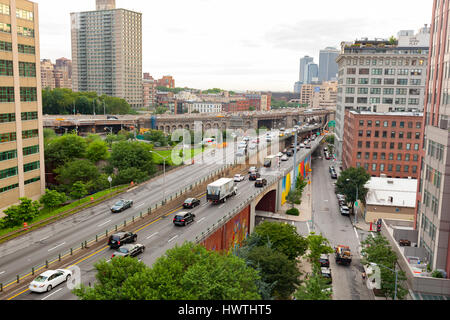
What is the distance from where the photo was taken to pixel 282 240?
132 feet

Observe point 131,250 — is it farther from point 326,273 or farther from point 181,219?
point 326,273

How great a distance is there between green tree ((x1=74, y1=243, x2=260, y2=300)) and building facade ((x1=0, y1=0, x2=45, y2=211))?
32560 millimetres

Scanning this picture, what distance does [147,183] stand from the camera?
58.4 metres

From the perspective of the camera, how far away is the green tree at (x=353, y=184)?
206 ft

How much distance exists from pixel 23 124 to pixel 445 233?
165ft

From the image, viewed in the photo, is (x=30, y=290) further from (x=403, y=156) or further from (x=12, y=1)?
(x=403, y=156)

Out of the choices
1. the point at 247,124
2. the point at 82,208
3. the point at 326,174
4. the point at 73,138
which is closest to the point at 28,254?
the point at 82,208

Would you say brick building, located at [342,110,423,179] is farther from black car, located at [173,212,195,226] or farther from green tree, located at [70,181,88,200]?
green tree, located at [70,181,88,200]

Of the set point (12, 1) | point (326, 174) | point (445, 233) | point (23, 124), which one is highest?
point (12, 1)

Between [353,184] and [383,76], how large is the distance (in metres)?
49.6

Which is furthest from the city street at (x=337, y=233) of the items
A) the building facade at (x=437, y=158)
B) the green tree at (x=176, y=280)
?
the green tree at (x=176, y=280)

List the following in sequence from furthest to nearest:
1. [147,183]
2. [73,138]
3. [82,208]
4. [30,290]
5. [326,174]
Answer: [326,174], [73,138], [147,183], [82,208], [30,290]

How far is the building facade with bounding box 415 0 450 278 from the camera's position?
3169cm

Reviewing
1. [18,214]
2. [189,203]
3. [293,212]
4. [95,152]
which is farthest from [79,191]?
[293,212]
